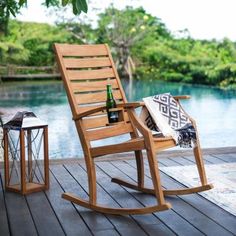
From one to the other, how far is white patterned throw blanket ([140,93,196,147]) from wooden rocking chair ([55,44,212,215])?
0.06 m

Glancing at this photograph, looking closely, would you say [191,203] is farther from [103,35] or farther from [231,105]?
[103,35]

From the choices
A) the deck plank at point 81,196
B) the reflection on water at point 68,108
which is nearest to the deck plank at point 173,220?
the deck plank at point 81,196

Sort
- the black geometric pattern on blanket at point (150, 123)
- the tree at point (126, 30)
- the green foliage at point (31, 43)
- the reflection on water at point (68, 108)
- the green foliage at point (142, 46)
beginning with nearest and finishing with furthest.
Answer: the black geometric pattern on blanket at point (150, 123)
the reflection on water at point (68, 108)
the green foliage at point (31, 43)
the green foliage at point (142, 46)
the tree at point (126, 30)

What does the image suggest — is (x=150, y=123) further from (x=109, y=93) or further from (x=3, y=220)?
(x=3, y=220)

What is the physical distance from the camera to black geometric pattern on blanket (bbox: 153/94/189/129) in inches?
101

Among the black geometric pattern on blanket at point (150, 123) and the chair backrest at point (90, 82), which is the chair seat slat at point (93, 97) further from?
the black geometric pattern on blanket at point (150, 123)

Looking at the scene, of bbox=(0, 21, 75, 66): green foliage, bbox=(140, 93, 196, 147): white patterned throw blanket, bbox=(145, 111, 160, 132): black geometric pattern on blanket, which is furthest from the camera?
bbox=(0, 21, 75, 66): green foliage

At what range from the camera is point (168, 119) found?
256cm

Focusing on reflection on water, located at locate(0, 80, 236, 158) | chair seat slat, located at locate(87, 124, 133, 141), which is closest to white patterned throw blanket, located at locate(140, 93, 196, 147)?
chair seat slat, located at locate(87, 124, 133, 141)

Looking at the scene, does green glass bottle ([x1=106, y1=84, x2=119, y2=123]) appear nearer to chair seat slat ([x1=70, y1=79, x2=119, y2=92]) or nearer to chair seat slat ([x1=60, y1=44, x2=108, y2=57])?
chair seat slat ([x1=70, y1=79, x2=119, y2=92])

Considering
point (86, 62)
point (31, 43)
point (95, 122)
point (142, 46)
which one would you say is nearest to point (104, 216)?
point (95, 122)

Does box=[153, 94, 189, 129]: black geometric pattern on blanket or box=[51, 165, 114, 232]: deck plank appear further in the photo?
box=[153, 94, 189, 129]: black geometric pattern on blanket

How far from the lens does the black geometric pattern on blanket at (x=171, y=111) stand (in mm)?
2562

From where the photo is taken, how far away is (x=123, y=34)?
13852mm
